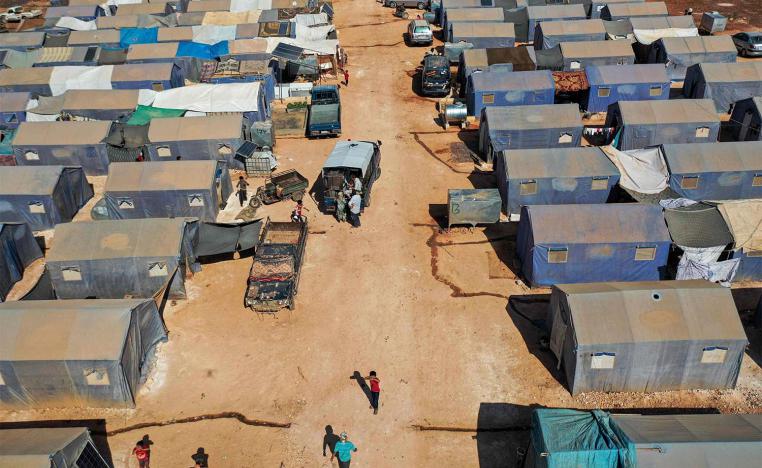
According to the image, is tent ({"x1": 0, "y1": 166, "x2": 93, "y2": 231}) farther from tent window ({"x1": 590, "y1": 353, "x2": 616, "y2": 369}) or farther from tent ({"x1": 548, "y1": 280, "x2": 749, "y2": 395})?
tent window ({"x1": 590, "y1": 353, "x2": 616, "y2": 369})

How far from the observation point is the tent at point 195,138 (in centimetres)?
3775

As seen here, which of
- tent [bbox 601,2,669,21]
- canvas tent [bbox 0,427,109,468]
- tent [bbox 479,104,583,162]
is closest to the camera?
canvas tent [bbox 0,427,109,468]

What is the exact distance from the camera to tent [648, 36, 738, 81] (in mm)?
48625

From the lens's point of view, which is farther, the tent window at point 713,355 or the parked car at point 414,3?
the parked car at point 414,3

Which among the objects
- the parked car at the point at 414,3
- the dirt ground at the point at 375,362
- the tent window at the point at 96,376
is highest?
the tent window at the point at 96,376

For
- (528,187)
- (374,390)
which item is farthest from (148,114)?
(374,390)

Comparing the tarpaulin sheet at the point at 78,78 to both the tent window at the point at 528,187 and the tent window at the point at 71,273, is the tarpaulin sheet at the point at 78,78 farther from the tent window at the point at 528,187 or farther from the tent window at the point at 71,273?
the tent window at the point at 528,187

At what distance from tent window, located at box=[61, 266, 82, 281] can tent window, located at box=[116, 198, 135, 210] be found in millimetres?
6355

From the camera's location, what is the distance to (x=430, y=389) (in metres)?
23.0

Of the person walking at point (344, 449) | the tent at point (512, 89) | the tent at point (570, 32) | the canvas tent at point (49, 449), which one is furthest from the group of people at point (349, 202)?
the tent at point (570, 32)

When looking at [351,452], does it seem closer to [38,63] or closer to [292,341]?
[292,341]

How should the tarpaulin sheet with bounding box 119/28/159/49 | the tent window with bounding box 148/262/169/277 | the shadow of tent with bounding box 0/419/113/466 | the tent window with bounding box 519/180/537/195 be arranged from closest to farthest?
the shadow of tent with bounding box 0/419/113/466, the tent window with bounding box 148/262/169/277, the tent window with bounding box 519/180/537/195, the tarpaulin sheet with bounding box 119/28/159/49

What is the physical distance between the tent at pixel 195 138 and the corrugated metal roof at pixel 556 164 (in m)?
17.2

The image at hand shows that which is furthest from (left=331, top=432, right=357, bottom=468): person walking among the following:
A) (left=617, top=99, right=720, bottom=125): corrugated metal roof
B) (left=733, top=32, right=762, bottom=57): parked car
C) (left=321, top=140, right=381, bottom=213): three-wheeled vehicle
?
(left=733, top=32, right=762, bottom=57): parked car
